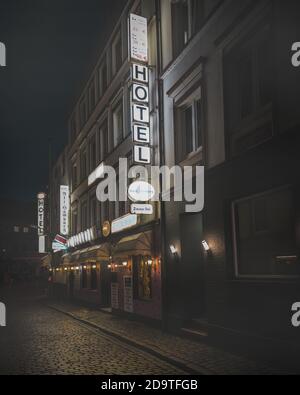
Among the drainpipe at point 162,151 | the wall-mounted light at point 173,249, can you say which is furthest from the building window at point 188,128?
the wall-mounted light at point 173,249

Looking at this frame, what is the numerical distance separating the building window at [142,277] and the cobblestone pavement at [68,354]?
242 centimetres

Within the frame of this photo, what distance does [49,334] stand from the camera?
1452cm

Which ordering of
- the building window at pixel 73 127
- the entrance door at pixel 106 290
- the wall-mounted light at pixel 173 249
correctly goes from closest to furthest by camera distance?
1. the wall-mounted light at pixel 173 249
2. the entrance door at pixel 106 290
3. the building window at pixel 73 127

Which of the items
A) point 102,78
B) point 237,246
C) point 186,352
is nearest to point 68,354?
point 186,352

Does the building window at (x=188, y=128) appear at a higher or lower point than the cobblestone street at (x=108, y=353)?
higher

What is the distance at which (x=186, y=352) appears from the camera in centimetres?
1073

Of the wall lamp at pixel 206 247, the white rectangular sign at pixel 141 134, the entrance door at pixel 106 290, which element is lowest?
the entrance door at pixel 106 290

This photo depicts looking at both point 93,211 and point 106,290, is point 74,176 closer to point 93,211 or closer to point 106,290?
point 93,211

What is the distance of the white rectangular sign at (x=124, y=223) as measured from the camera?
18156 millimetres

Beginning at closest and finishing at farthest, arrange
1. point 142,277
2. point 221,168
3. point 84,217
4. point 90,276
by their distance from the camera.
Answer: point 221,168 → point 142,277 → point 90,276 → point 84,217

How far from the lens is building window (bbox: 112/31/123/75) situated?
21203 mm

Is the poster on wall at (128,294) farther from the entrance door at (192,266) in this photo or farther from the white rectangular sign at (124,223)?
the entrance door at (192,266)

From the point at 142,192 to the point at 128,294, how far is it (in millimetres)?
4738

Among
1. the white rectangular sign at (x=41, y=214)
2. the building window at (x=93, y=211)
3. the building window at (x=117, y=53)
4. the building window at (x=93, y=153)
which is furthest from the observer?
the white rectangular sign at (x=41, y=214)
